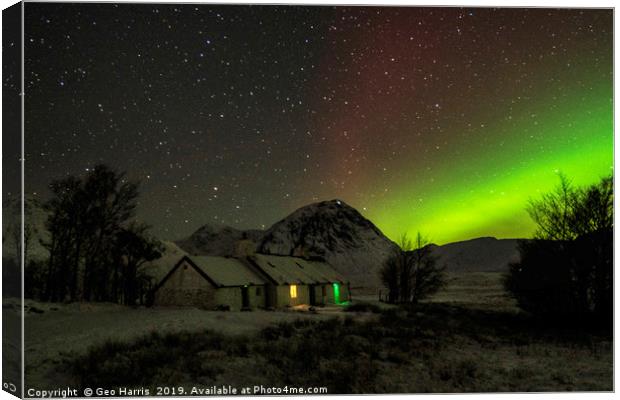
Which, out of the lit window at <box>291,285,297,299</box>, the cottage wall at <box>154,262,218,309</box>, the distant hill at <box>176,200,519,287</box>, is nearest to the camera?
the distant hill at <box>176,200,519,287</box>

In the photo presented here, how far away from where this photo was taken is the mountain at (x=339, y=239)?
1759cm

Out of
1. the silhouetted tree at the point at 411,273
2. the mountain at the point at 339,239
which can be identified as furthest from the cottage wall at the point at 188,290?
the silhouetted tree at the point at 411,273

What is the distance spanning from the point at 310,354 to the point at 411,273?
7.91m

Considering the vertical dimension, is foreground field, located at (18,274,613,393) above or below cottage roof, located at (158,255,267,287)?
below

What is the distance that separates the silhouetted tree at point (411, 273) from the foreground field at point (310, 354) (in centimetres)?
210

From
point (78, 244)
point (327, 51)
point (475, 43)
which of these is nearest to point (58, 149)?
point (78, 244)

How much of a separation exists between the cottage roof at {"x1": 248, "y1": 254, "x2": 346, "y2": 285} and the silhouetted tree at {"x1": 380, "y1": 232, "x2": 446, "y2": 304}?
13.4ft

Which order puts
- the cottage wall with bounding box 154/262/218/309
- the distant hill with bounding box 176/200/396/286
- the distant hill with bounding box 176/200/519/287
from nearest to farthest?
1. the distant hill with bounding box 176/200/519/287
2. the distant hill with bounding box 176/200/396/286
3. the cottage wall with bounding box 154/262/218/309

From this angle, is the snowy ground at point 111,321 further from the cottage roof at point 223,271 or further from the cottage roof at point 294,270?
the cottage roof at point 294,270

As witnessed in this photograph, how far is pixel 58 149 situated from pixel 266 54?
5.19 metres

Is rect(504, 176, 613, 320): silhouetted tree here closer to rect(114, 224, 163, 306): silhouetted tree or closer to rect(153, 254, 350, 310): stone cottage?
rect(153, 254, 350, 310): stone cottage

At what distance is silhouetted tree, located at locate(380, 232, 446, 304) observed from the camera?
1866 cm

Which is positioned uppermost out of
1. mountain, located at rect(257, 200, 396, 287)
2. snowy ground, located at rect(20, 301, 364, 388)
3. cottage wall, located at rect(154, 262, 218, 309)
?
mountain, located at rect(257, 200, 396, 287)

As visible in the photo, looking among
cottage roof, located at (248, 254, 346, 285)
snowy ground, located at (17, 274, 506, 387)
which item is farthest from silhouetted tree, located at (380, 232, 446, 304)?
cottage roof, located at (248, 254, 346, 285)
